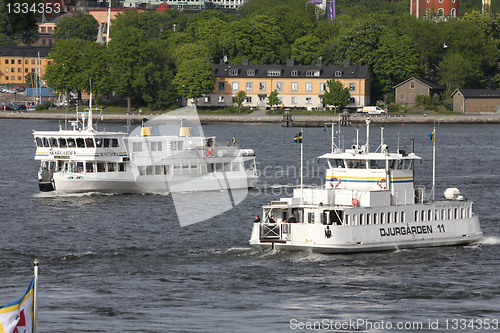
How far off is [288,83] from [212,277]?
143768 millimetres

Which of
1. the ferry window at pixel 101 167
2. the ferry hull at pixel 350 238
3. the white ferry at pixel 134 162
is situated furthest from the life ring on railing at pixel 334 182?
the ferry window at pixel 101 167

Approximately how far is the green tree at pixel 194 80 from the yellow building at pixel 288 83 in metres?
5.78

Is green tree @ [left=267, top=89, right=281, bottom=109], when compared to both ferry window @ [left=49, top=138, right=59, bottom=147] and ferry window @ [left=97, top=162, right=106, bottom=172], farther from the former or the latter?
ferry window @ [left=97, top=162, right=106, bottom=172]

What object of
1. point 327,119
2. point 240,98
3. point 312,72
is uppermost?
point 312,72

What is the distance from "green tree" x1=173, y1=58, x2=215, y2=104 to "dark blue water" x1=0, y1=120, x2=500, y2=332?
11231 centimetres

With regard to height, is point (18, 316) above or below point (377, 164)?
below

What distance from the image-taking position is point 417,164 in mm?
93438

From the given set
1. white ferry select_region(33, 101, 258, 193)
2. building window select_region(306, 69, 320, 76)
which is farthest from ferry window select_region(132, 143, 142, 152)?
building window select_region(306, 69, 320, 76)

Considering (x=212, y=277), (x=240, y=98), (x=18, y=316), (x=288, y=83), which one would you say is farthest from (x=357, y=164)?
(x=288, y=83)

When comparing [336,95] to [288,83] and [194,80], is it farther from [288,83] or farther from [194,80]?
[194,80]

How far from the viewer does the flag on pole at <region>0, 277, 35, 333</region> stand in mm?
19812

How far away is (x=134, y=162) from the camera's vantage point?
7225 cm

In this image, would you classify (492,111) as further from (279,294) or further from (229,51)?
(279,294)

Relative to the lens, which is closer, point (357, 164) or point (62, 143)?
point (357, 164)
